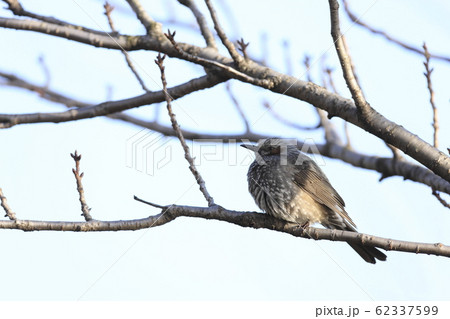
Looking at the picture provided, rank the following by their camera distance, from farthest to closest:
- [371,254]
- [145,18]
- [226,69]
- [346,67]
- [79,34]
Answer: [371,254]
[145,18]
[79,34]
[226,69]
[346,67]

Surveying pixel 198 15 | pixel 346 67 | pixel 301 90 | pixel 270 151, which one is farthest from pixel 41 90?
pixel 346 67

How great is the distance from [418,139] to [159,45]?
7.29 ft

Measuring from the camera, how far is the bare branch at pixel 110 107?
448 cm

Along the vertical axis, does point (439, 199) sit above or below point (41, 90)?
below

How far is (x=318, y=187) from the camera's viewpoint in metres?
5.48

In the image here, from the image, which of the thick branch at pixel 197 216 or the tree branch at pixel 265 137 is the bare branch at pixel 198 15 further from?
the thick branch at pixel 197 216

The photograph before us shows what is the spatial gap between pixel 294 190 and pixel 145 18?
211 cm

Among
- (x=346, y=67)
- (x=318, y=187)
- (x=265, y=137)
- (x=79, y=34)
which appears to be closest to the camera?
(x=346, y=67)

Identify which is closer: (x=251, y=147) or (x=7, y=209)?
(x=7, y=209)

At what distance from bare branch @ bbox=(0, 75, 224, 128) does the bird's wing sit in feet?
5.01

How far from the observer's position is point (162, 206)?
366cm

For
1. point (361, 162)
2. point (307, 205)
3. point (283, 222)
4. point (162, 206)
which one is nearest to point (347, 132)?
point (361, 162)

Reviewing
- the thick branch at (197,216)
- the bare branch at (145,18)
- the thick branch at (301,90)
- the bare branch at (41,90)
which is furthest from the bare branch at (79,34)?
the bare branch at (41,90)

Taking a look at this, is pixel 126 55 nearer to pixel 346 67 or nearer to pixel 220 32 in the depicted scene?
pixel 220 32
